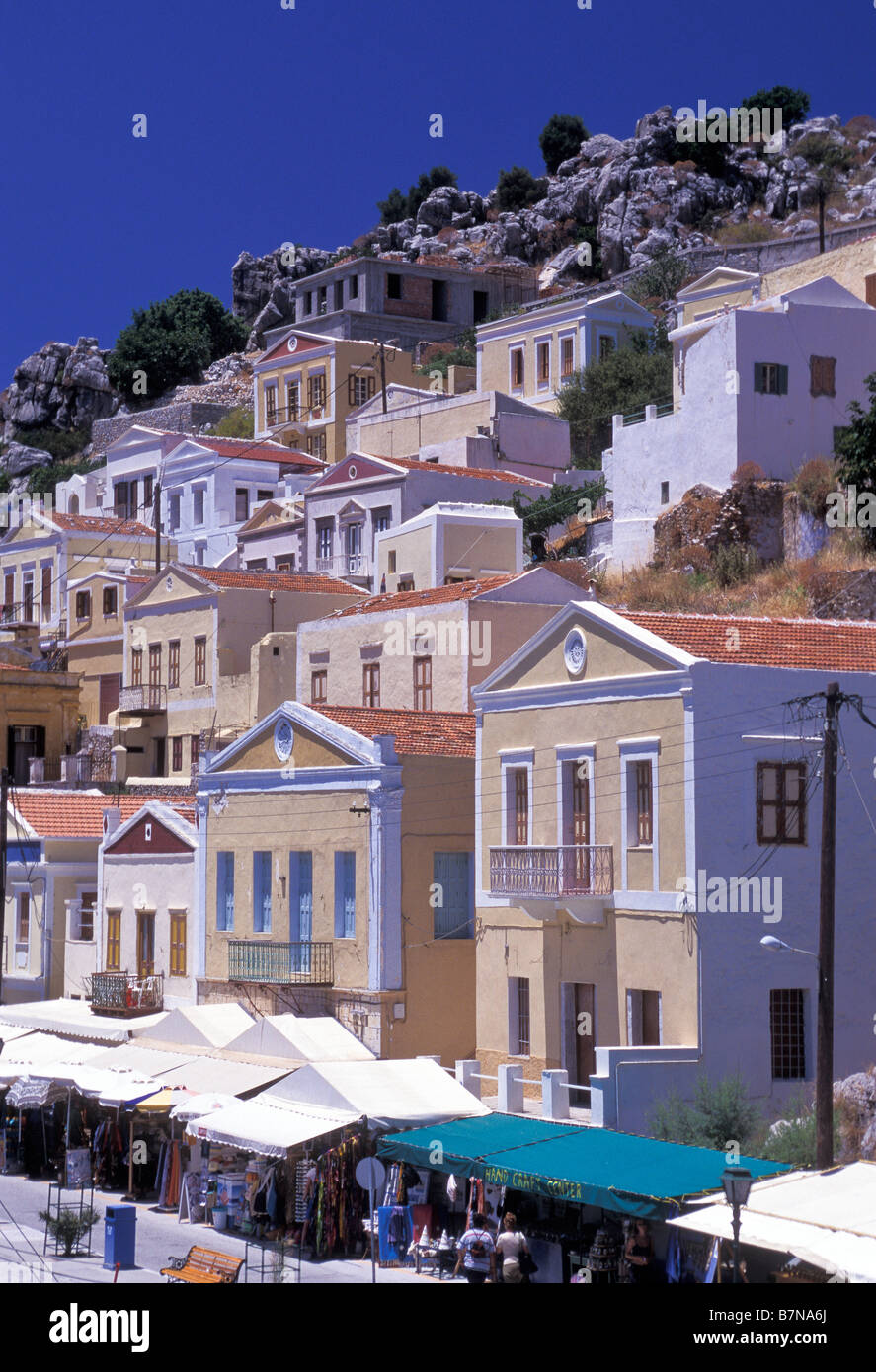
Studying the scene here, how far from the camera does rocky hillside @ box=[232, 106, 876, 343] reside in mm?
107000

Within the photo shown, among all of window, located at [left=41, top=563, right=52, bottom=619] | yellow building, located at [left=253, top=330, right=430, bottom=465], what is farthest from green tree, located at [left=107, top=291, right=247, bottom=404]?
window, located at [left=41, top=563, right=52, bottom=619]

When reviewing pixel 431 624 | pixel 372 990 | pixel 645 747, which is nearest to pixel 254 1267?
pixel 372 990

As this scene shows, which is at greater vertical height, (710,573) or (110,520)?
(110,520)

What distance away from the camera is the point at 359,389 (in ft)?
252

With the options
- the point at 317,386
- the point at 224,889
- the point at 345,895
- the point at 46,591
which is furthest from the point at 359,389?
the point at 345,895

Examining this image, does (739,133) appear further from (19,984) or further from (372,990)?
(372,990)

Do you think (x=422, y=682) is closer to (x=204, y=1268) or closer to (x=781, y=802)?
(x=781, y=802)

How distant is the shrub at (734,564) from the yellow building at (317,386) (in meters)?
31.0

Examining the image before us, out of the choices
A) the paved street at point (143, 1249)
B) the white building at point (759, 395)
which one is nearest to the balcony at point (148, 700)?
the white building at point (759, 395)

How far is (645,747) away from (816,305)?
79.8ft

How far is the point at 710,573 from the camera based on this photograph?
46.0 metres

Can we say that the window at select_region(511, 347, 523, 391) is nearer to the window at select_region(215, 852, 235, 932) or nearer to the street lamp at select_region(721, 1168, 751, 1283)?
the window at select_region(215, 852, 235, 932)

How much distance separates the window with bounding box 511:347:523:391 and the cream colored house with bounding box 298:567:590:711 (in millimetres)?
31736

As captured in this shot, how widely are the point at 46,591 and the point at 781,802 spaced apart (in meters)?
42.3
